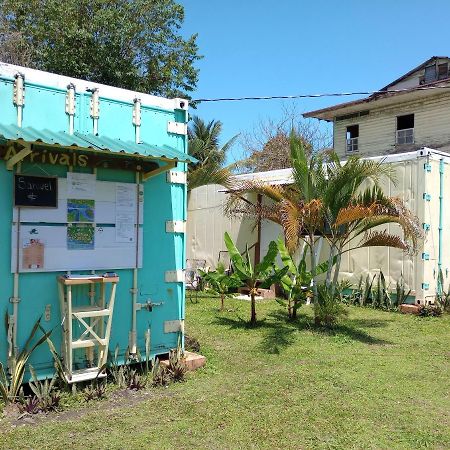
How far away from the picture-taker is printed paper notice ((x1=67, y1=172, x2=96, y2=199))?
5090mm

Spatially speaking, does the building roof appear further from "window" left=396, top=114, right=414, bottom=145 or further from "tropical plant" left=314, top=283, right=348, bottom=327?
"tropical plant" left=314, top=283, right=348, bottom=327

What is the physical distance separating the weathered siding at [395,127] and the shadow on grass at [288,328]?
14.3 metres

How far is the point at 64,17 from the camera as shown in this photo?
16.8 metres

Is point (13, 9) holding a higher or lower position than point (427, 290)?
higher

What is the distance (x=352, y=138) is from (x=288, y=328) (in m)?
17.9

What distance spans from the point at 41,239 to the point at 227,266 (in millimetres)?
9519

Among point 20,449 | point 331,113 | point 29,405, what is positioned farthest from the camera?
point 331,113

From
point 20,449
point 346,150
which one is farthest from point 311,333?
point 346,150

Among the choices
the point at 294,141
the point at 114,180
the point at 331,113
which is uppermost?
the point at 331,113

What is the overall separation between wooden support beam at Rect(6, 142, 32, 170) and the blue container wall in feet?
0.25

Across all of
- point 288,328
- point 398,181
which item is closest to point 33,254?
point 288,328

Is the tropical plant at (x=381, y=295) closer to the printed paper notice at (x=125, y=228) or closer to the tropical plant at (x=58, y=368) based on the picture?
the printed paper notice at (x=125, y=228)

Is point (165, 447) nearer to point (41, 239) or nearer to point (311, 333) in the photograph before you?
point (41, 239)

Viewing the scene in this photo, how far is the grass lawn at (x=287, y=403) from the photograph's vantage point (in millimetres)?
3984
